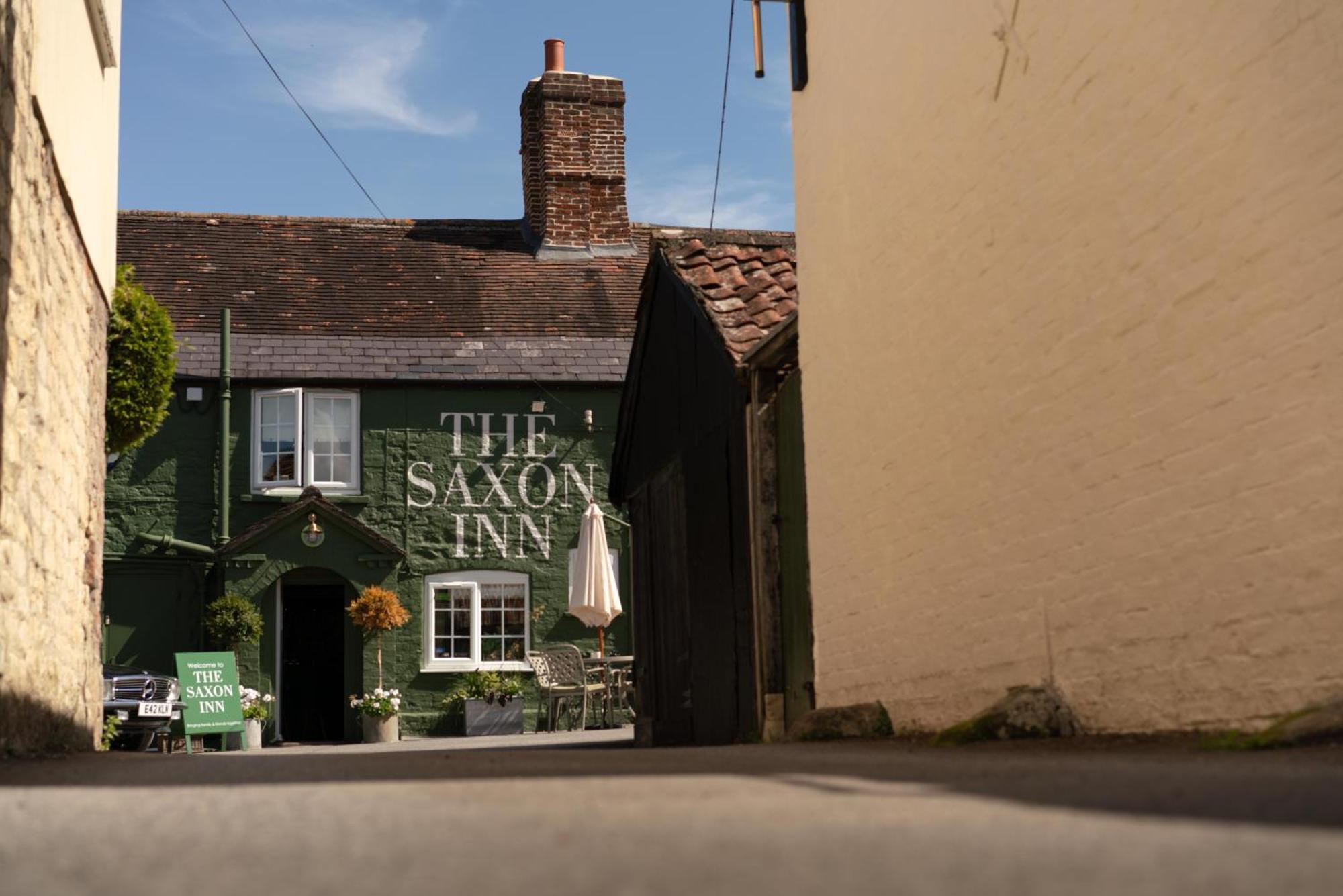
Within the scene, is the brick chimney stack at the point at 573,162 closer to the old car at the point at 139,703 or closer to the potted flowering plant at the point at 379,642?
the potted flowering plant at the point at 379,642

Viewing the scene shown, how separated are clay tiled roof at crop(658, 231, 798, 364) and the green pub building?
10.6 meters

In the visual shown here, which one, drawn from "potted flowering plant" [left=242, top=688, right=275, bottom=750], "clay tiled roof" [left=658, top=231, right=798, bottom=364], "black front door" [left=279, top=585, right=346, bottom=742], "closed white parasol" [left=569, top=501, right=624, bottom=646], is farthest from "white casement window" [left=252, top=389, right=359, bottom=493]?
"clay tiled roof" [left=658, top=231, right=798, bottom=364]

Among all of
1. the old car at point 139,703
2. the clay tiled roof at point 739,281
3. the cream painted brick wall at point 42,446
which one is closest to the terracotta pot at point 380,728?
the old car at point 139,703

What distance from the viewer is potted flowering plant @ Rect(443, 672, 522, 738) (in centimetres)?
2264

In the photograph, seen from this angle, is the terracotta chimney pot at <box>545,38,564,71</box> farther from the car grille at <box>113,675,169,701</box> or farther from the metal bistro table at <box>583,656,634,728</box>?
the car grille at <box>113,675,169,701</box>

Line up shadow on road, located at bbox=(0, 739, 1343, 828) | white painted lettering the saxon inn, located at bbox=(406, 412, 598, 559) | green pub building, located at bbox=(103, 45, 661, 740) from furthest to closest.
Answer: white painted lettering the saxon inn, located at bbox=(406, 412, 598, 559), green pub building, located at bbox=(103, 45, 661, 740), shadow on road, located at bbox=(0, 739, 1343, 828)

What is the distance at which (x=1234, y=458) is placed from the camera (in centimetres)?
591

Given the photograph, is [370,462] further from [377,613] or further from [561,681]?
[561,681]

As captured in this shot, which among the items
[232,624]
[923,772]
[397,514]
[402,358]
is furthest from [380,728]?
[923,772]

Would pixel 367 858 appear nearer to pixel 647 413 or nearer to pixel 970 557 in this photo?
pixel 970 557

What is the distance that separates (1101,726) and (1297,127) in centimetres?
260

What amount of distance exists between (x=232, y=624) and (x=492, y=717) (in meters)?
3.70

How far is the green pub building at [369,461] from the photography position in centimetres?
2286

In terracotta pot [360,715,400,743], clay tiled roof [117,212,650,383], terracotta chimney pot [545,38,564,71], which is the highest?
terracotta chimney pot [545,38,564,71]
